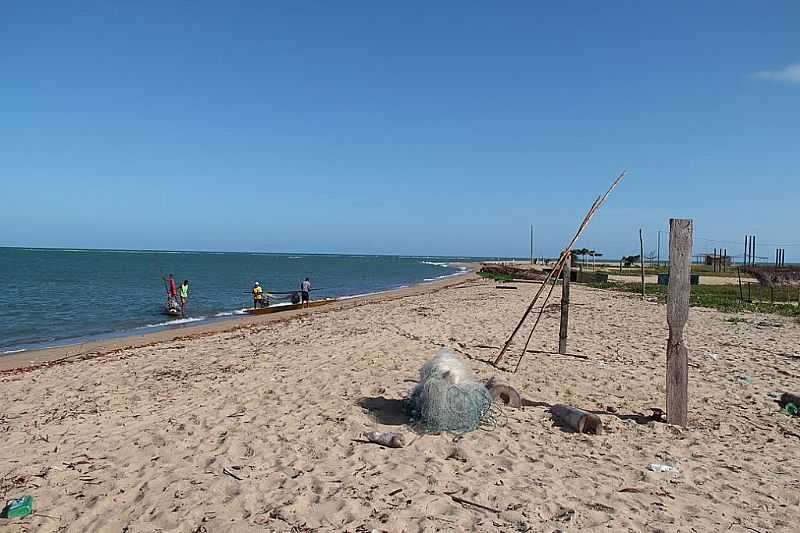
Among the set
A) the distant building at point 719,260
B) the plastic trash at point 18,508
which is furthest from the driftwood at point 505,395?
the distant building at point 719,260

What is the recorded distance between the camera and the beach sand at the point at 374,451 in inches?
167

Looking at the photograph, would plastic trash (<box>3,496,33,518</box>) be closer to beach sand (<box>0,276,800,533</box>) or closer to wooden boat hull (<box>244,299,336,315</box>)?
beach sand (<box>0,276,800,533</box>)

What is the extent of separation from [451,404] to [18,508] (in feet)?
12.8

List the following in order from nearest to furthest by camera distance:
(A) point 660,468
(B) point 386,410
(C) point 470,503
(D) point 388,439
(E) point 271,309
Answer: (C) point 470,503 → (A) point 660,468 → (D) point 388,439 → (B) point 386,410 → (E) point 271,309

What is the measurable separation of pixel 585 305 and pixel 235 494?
56.9ft

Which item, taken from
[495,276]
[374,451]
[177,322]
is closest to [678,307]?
[374,451]


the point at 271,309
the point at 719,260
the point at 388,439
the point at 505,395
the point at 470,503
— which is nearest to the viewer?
the point at 470,503

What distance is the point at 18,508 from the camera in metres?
4.36

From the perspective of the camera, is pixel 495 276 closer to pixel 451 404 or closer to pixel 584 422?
pixel 584 422

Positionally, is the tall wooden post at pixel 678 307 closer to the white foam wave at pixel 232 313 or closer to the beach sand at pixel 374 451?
the beach sand at pixel 374 451

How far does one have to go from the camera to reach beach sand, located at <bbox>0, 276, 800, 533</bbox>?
4250mm

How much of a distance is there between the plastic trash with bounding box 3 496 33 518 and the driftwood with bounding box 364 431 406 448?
9.72 ft

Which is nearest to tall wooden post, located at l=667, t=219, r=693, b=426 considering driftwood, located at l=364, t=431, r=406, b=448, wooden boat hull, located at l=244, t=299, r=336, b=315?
driftwood, located at l=364, t=431, r=406, b=448

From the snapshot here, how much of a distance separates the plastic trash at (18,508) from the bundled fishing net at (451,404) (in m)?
3.58
